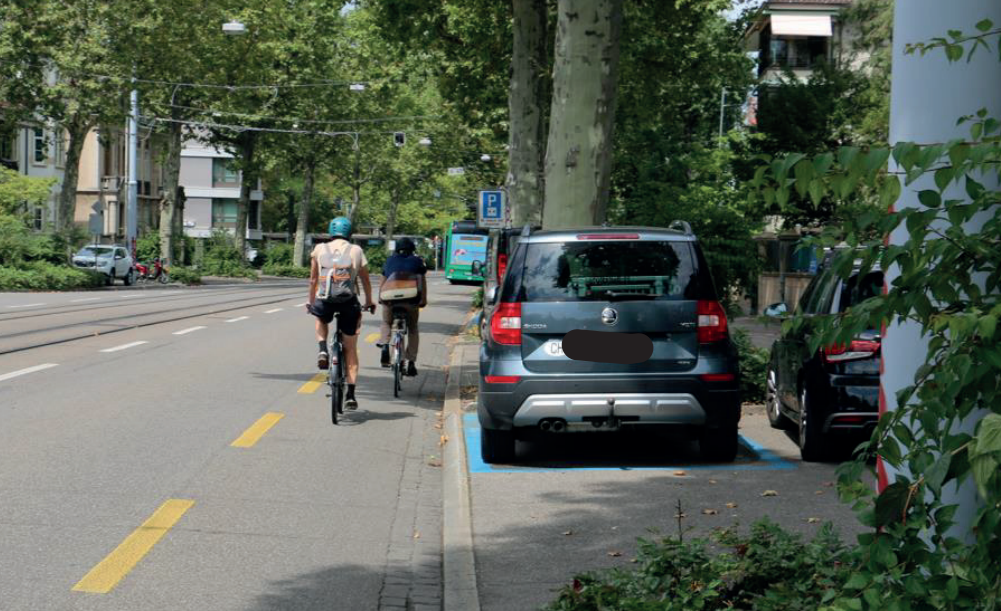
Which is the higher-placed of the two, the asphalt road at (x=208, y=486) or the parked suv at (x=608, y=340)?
the parked suv at (x=608, y=340)

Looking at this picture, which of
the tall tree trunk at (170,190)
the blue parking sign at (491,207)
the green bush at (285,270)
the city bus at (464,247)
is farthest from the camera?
the green bush at (285,270)

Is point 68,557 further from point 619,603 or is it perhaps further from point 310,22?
point 310,22

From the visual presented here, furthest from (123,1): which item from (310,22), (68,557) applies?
(68,557)

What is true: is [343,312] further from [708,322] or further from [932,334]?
[932,334]

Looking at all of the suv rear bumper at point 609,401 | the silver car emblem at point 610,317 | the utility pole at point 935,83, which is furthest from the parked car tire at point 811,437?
the utility pole at point 935,83

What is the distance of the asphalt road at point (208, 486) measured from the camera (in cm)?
620

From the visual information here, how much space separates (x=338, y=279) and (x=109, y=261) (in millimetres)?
41891

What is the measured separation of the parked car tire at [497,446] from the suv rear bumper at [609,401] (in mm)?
276

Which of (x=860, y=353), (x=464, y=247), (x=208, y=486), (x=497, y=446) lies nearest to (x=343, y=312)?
(x=497, y=446)

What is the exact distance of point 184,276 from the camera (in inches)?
2288

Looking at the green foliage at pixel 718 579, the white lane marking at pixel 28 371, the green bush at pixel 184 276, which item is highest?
the green foliage at pixel 718 579

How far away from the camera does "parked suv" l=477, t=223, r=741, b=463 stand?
9.40 metres

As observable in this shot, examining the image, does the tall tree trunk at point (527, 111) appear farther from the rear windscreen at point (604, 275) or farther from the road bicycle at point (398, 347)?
the rear windscreen at point (604, 275)

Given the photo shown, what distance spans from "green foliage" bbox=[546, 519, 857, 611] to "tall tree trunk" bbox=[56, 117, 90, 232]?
47134 millimetres
